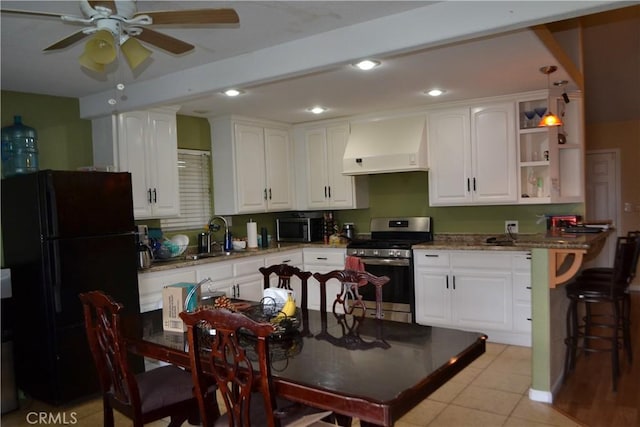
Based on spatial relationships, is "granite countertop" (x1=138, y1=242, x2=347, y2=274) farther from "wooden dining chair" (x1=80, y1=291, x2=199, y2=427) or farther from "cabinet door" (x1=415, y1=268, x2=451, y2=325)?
"wooden dining chair" (x1=80, y1=291, x2=199, y2=427)

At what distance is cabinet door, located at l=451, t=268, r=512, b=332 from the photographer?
4.38m

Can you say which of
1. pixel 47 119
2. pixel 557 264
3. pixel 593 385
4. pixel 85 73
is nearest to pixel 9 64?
pixel 85 73

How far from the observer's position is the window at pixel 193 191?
4938 mm

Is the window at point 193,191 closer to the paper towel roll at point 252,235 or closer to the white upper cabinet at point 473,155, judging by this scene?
the paper towel roll at point 252,235

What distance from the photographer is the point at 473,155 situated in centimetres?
475

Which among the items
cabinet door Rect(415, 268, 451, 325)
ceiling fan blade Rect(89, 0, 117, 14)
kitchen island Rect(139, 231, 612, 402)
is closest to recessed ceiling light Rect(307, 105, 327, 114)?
cabinet door Rect(415, 268, 451, 325)

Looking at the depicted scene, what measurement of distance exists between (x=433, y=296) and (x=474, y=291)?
39 centimetres

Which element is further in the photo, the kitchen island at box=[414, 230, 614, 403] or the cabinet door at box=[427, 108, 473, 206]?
the cabinet door at box=[427, 108, 473, 206]

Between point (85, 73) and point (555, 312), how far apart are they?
11.9ft

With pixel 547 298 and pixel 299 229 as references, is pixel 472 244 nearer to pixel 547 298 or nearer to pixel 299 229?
pixel 547 298

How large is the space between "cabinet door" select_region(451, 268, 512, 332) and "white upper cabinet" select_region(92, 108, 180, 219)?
269 cm

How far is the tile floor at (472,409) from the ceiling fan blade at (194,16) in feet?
7.81

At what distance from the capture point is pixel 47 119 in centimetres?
397

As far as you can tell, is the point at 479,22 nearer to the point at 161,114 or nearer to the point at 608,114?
the point at 161,114
